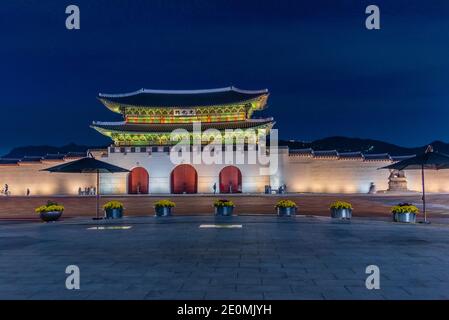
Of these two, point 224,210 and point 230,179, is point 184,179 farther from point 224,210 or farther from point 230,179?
point 224,210

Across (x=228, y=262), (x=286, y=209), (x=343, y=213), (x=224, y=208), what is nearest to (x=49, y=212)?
(x=224, y=208)

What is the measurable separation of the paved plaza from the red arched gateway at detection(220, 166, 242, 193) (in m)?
26.8

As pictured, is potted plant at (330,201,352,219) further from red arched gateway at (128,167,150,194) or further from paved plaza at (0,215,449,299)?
red arched gateway at (128,167,150,194)

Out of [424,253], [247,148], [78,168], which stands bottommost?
[424,253]

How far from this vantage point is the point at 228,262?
25.7ft

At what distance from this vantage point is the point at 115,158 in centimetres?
4078

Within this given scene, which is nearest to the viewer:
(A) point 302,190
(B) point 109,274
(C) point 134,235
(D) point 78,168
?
(B) point 109,274

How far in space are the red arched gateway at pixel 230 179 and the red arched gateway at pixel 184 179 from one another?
2.79 meters

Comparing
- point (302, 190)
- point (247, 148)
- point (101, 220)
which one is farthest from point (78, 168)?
point (302, 190)

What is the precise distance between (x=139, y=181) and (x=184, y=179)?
4736 millimetres

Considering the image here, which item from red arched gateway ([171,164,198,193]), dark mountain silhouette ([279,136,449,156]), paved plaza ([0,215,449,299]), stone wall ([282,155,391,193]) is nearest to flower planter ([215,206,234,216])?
paved plaza ([0,215,449,299])

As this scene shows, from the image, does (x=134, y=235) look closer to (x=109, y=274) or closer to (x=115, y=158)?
(x=109, y=274)

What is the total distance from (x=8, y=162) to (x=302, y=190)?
31107mm
